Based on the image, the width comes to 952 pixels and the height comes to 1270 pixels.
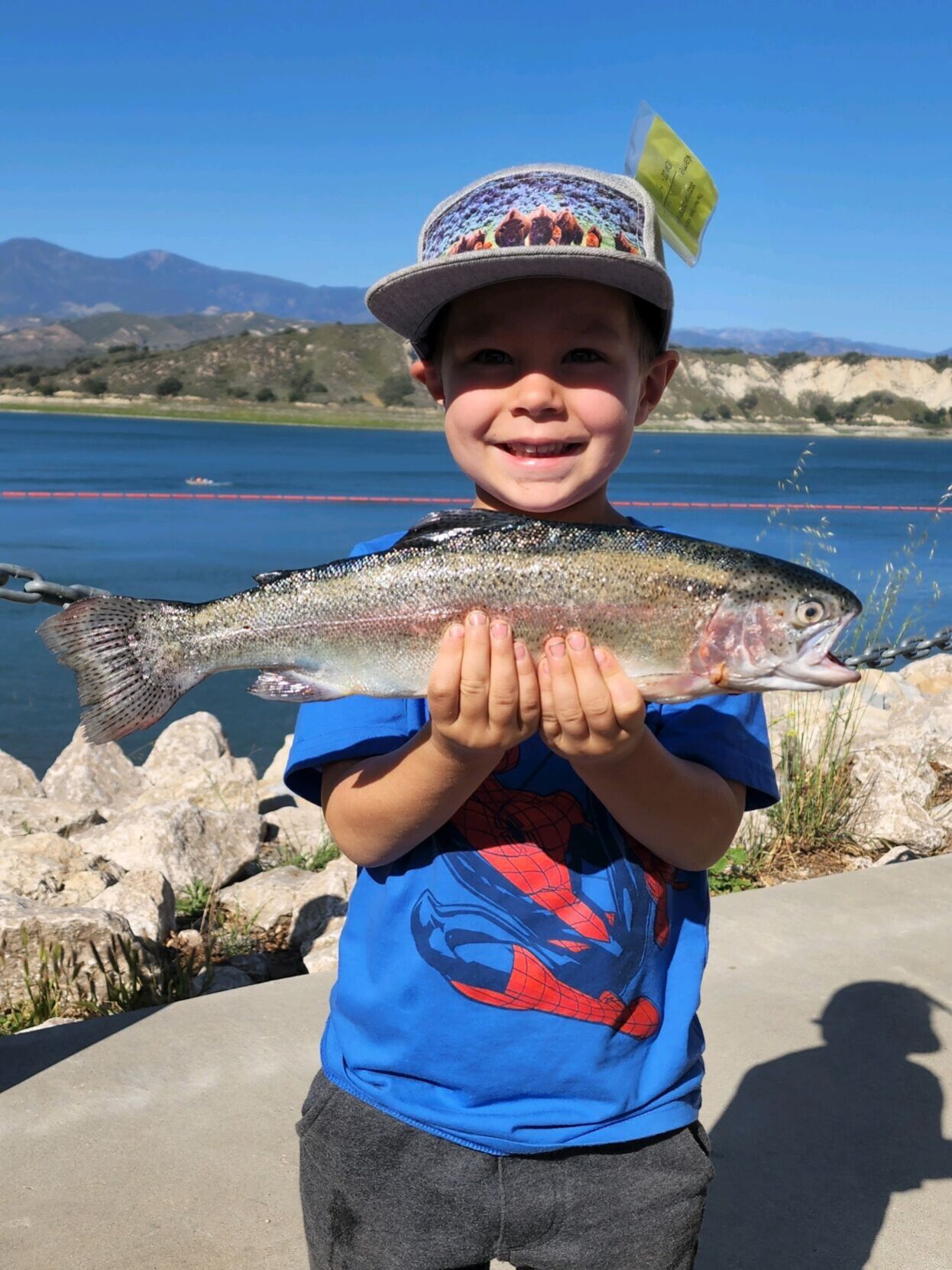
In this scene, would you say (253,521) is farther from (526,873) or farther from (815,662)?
(815,662)

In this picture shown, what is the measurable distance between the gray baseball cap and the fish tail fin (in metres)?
0.68

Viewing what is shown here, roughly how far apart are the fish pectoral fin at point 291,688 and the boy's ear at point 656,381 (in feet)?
2.66

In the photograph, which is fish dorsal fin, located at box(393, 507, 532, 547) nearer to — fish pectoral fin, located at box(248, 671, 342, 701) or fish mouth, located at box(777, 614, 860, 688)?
fish pectoral fin, located at box(248, 671, 342, 701)

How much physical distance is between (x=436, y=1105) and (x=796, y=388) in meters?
118

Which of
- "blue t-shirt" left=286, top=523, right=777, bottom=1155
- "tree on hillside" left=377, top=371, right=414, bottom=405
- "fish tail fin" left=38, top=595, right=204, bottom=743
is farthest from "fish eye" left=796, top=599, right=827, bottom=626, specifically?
"tree on hillside" left=377, top=371, right=414, bottom=405

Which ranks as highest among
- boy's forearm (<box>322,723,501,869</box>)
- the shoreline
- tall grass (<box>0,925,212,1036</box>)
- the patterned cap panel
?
the patterned cap panel

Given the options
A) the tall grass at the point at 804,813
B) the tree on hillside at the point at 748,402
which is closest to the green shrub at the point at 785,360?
the tree on hillside at the point at 748,402

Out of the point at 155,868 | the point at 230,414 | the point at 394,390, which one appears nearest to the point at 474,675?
the point at 155,868

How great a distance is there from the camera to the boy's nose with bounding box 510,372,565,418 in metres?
2.03

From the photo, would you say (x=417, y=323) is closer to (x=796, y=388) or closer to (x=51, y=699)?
(x=51, y=699)

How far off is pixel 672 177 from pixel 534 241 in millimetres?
795

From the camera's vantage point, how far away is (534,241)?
6.57 ft

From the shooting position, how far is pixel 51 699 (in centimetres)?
1086

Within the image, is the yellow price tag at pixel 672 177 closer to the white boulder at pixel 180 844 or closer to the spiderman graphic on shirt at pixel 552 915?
the spiderman graphic on shirt at pixel 552 915
